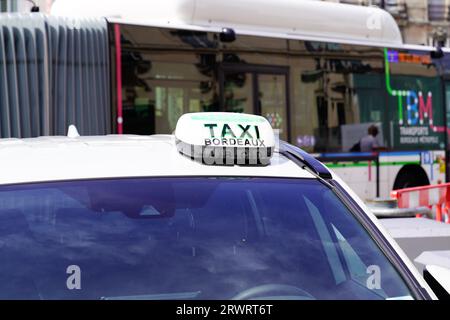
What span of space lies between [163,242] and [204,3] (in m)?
7.85

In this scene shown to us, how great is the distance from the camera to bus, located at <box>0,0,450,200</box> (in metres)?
8.68

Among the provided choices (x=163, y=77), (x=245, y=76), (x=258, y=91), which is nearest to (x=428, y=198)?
(x=258, y=91)

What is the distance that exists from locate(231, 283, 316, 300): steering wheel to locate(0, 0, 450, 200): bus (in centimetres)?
641

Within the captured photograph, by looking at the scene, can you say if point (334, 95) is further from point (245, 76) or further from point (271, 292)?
point (271, 292)

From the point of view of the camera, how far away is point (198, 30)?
9836 mm

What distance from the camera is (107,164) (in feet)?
8.45

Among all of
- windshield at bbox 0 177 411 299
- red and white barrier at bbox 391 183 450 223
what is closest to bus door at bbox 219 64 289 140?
red and white barrier at bbox 391 183 450 223

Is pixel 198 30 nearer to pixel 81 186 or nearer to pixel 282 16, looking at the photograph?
pixel 282 16

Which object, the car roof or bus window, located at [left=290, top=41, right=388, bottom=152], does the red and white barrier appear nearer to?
bus window, located at [left=290, top=41, right=388, bottom=152]

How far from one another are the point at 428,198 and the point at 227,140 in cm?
617

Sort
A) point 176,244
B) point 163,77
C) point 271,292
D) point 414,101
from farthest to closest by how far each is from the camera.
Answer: point 414,101, point 163,77, point 176,244, point 271,292

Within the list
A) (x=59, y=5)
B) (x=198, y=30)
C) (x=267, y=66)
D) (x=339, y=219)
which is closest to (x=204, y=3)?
(x=198, y=30)

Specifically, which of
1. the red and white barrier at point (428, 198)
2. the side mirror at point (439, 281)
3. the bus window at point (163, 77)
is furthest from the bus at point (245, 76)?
the side mirror at point (439, 281)

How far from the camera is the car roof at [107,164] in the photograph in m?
2.49
